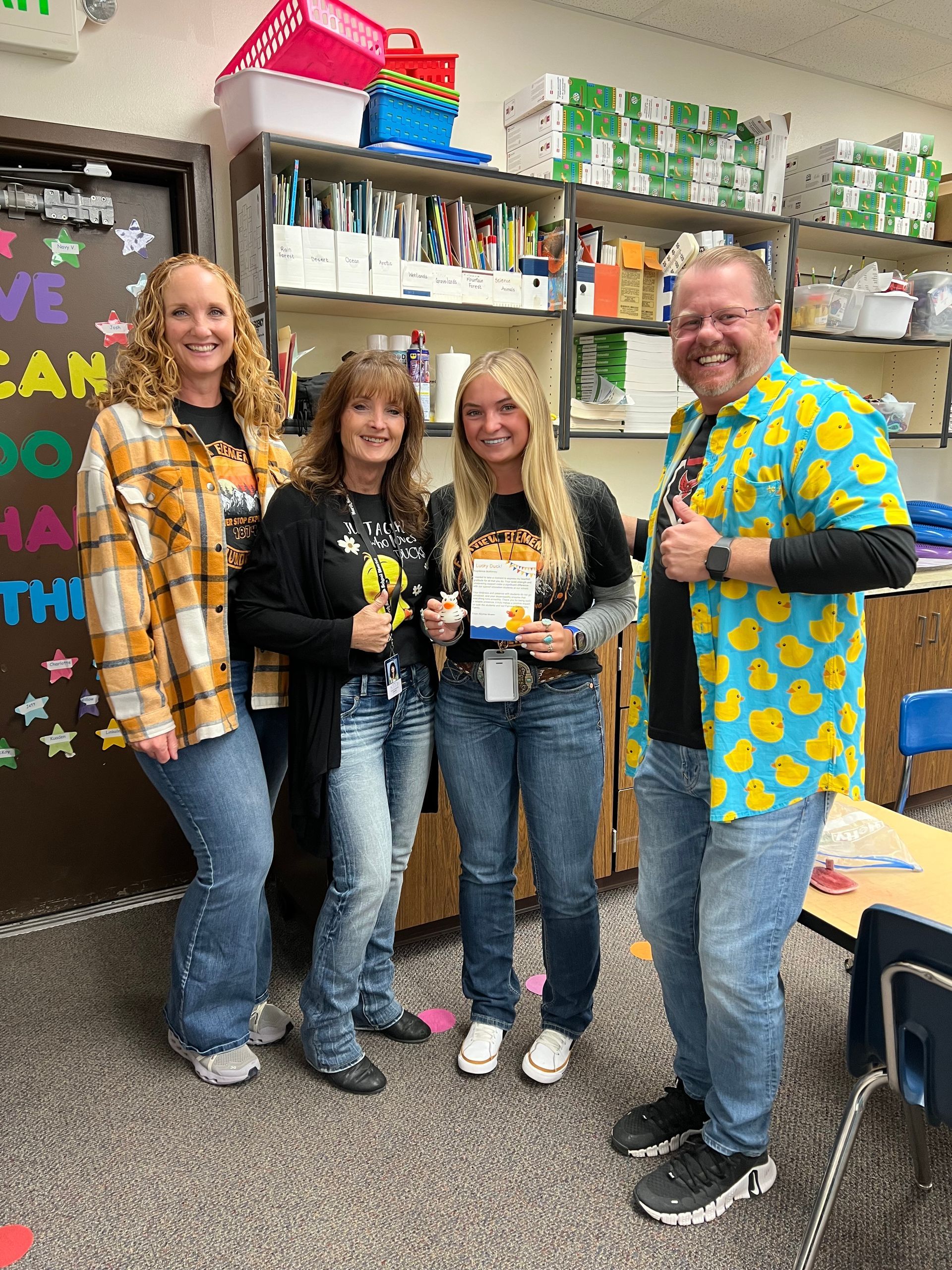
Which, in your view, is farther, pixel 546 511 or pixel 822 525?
pixel 546 511

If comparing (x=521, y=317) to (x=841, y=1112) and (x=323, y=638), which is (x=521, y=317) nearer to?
(x=323, y=638)

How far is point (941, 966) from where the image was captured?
1183mm

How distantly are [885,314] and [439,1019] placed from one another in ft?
10.1

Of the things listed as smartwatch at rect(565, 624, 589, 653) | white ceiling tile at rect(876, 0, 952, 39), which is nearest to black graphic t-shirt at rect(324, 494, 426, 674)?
smartwatch at rect(565, 624, 589, 653)

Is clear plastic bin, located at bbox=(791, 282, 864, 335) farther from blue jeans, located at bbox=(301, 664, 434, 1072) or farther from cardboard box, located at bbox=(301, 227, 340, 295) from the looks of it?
blue jeans, located at bbox=(301, 664, 434, 1072)

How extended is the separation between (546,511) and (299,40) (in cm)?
143

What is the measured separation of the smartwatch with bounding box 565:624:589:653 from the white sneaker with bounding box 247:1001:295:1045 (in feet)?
3.93

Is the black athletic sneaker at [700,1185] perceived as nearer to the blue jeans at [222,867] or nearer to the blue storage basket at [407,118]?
the blue jeans at [222,867]

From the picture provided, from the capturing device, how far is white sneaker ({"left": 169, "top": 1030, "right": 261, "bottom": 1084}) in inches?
79.2

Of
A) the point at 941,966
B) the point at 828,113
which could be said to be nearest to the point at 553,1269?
the point at 941,966

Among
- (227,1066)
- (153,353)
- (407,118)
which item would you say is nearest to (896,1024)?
(227,1066)

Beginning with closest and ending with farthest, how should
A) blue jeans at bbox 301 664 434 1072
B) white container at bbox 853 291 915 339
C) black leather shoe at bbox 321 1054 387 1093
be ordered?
blue jeans at bbox 301 664 434 1072
black leather shoe at bbox 321 1054 387 1093
white container at bbox 853 291 915 339

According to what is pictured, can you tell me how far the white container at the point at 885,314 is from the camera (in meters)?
3.47

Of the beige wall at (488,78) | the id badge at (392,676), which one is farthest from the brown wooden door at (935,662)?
the id badge at (392,676)
